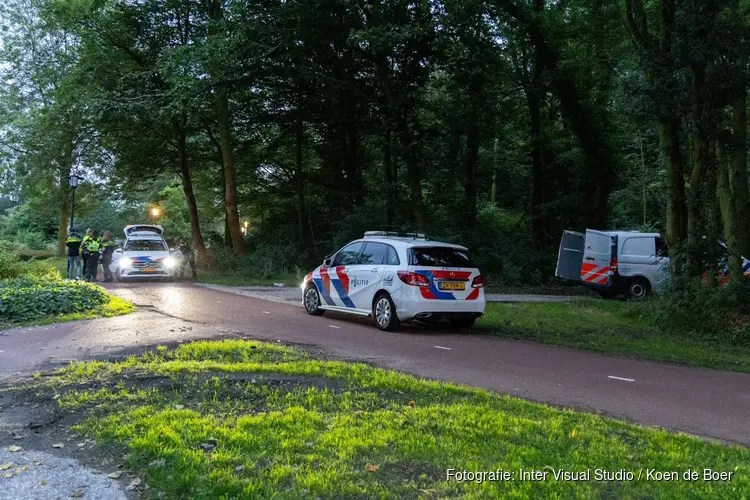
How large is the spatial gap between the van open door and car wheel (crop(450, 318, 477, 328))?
837 centimetres

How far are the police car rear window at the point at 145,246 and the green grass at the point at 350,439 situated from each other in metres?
15.7

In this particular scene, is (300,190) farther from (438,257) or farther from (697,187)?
(697,187)

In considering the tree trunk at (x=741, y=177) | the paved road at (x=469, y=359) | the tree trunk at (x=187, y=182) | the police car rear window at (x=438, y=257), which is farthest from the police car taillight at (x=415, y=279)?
the tree trunk at (x=187, y=182)

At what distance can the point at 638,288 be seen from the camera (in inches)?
719

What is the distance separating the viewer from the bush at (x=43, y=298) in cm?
1168

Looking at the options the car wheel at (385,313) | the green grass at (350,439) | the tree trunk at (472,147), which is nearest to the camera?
the green grass at (350,439)

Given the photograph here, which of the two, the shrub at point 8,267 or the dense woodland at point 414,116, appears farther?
the shrub at point 8,267

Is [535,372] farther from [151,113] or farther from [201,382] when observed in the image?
[151,113]

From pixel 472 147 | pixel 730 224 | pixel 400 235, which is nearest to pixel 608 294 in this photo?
pixel 730 224

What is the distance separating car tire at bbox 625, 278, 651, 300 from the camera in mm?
18172

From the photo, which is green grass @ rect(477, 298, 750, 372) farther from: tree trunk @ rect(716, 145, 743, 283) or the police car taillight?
tree trunk @ rect(716, 145, 743, 283)

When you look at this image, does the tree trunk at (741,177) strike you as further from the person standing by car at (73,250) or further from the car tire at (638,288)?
the person standing by car at (73,250)

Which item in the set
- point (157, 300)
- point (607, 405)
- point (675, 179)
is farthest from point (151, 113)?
point (607, 405)

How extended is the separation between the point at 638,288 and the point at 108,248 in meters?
18.1
